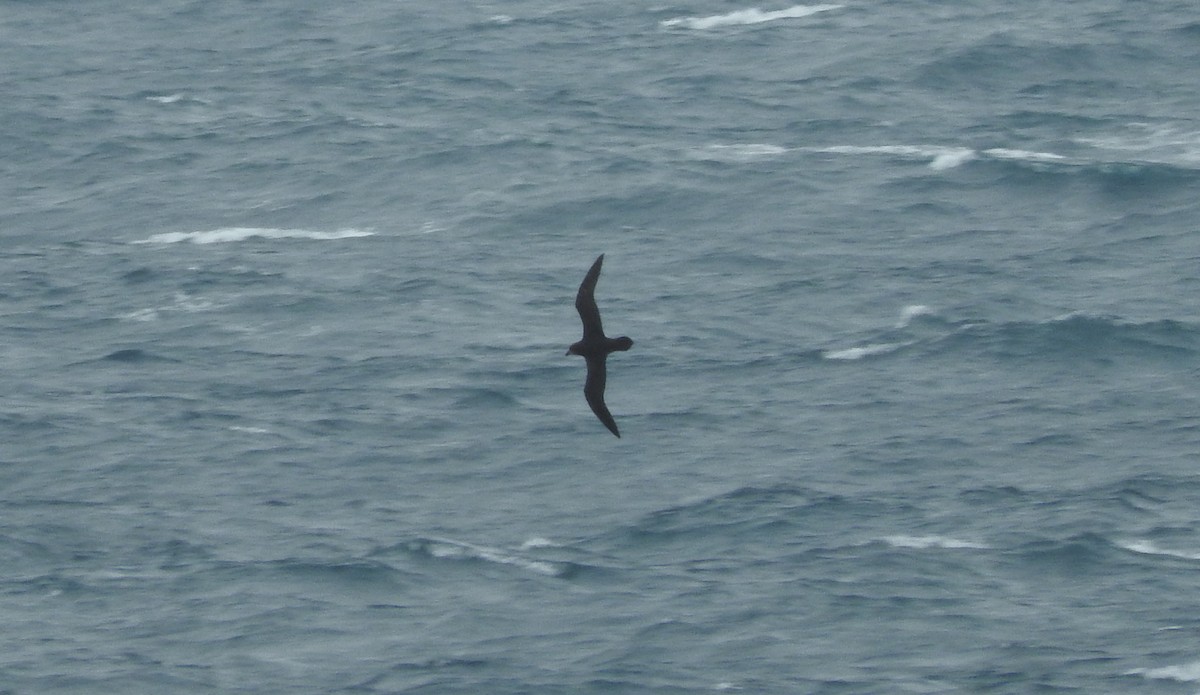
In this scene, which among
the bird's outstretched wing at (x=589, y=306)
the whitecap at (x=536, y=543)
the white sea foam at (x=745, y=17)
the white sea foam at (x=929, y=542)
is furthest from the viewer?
the white sea foam at (x=745, y=17)

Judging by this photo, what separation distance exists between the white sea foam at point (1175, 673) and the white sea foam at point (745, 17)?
41.1 m

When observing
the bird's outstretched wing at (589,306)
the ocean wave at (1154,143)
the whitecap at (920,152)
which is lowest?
the ocean wave at (1154,143)

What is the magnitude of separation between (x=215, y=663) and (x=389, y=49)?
127 ft

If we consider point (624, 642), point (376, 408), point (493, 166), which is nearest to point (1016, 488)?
point (624, 642)

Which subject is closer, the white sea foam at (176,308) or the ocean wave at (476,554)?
the ocean wave at (476,554)

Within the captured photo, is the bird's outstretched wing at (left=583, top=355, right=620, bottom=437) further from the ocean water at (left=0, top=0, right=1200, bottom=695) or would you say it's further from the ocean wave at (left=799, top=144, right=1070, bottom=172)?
the ocean wave at (left=799, top=144, right=1070, bottom=172)

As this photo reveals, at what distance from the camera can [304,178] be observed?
70312 mm

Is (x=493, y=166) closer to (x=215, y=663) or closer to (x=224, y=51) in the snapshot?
(x=224, y=51)

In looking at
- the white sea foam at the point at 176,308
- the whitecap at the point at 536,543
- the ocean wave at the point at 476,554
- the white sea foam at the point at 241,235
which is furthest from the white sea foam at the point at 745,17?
the ocean wave at the point at 476,554

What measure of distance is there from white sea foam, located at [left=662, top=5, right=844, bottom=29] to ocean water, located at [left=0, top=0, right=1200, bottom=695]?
1777 mm

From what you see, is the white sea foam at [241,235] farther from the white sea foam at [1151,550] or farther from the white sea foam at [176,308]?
the white sea foam at [1151,550]

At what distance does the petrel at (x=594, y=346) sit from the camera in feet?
123

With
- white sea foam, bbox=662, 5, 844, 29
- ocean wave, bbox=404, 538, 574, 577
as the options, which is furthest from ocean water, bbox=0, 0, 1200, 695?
white sea foam, bbox=662, 5, 844, 29

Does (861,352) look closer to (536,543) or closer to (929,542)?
(929,542)
